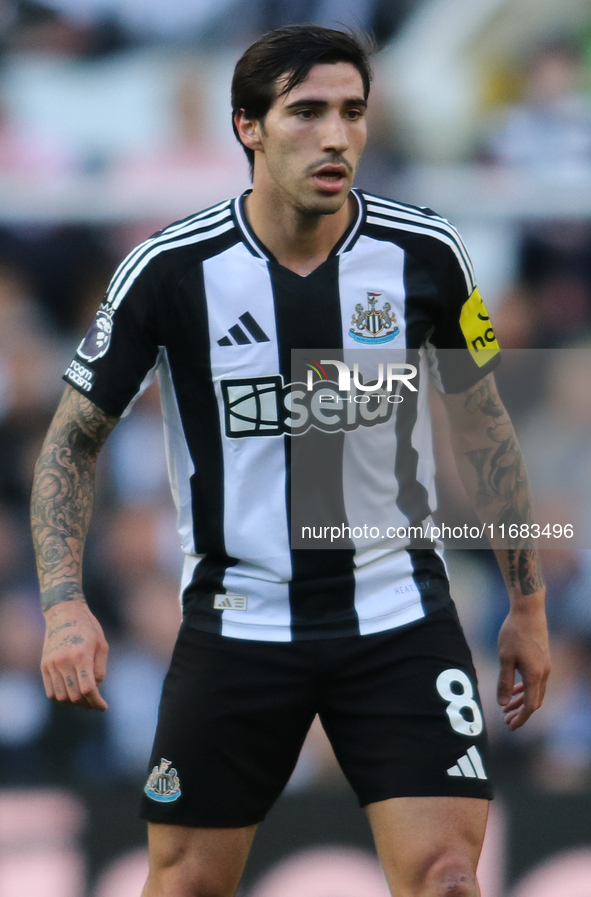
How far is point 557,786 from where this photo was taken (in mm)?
4793

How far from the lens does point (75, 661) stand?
8.29 ft

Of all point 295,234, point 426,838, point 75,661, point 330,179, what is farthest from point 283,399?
point 426,838

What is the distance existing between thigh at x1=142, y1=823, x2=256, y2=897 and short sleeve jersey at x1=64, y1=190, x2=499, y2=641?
454 millimetres

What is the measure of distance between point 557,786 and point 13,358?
9.68 ft

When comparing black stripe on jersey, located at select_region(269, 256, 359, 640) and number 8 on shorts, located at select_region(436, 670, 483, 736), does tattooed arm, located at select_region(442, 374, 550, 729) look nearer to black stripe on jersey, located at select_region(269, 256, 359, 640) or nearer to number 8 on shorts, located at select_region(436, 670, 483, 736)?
number 8 on shorts, located at select_region(436, 670, 483, 736)

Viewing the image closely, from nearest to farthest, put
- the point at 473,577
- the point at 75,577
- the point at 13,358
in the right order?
1. the point at 75,577
2. the point at 473,577
3. the point at 13,358

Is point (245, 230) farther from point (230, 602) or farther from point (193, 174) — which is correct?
point (193, 174)

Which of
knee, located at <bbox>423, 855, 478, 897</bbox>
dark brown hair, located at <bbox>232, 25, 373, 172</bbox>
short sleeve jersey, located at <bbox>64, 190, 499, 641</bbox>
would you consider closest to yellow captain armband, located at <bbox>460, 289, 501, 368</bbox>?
short sleeve jersey, located at <bbox>64, 190, 499, 641</bbox>

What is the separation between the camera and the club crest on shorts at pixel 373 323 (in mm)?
2830

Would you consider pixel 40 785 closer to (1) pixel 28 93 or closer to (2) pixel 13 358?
(2) pixel 13 358

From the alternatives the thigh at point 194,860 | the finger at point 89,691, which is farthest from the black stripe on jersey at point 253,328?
the thigh at point 194,860

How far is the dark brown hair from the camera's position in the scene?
274cm

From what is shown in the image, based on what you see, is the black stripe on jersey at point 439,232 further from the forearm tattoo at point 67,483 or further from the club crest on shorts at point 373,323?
the forearm tattoo at point 67,483

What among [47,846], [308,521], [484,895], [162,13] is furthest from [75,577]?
[162,13]
